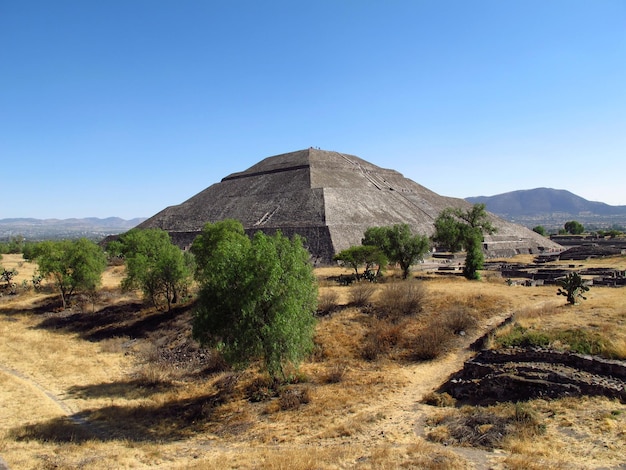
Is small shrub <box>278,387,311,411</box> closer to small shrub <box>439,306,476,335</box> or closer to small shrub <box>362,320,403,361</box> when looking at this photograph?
small shrub <box>362,320,403,361</box>

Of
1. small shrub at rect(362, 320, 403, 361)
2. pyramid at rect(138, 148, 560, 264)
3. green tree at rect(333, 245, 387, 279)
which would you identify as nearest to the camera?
small shrub at rect(362, 320, 403, 361)

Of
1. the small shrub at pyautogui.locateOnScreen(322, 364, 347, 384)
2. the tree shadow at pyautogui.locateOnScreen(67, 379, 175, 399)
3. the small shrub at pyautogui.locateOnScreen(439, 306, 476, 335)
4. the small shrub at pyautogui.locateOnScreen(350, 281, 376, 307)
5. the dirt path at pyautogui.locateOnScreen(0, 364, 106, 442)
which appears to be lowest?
the tree shadow at pyautogui.locateOnScreen(67, 379, 175, 399)

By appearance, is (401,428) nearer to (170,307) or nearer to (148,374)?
(148,374)

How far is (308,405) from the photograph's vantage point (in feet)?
47.3

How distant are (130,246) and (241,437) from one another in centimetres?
2981

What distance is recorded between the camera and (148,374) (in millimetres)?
19312

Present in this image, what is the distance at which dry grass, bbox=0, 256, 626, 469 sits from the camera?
10.1 metres

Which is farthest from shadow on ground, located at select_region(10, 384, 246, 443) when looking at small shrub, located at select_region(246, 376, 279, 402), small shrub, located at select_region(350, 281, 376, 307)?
small shrub, located at select_region(350, 281, 376, 307)

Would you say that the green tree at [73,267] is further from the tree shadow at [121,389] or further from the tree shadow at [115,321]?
the tree shadow at [121,389]

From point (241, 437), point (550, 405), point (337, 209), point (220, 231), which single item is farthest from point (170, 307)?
point (337, 209)

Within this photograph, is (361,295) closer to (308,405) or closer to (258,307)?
(258,307)

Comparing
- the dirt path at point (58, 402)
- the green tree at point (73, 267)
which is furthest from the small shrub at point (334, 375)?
the green tree at point (73, 267)

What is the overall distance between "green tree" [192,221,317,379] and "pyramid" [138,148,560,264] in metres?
28.0

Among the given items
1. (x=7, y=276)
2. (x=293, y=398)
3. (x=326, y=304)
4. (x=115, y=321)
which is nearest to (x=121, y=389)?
(x=293, y=398)
